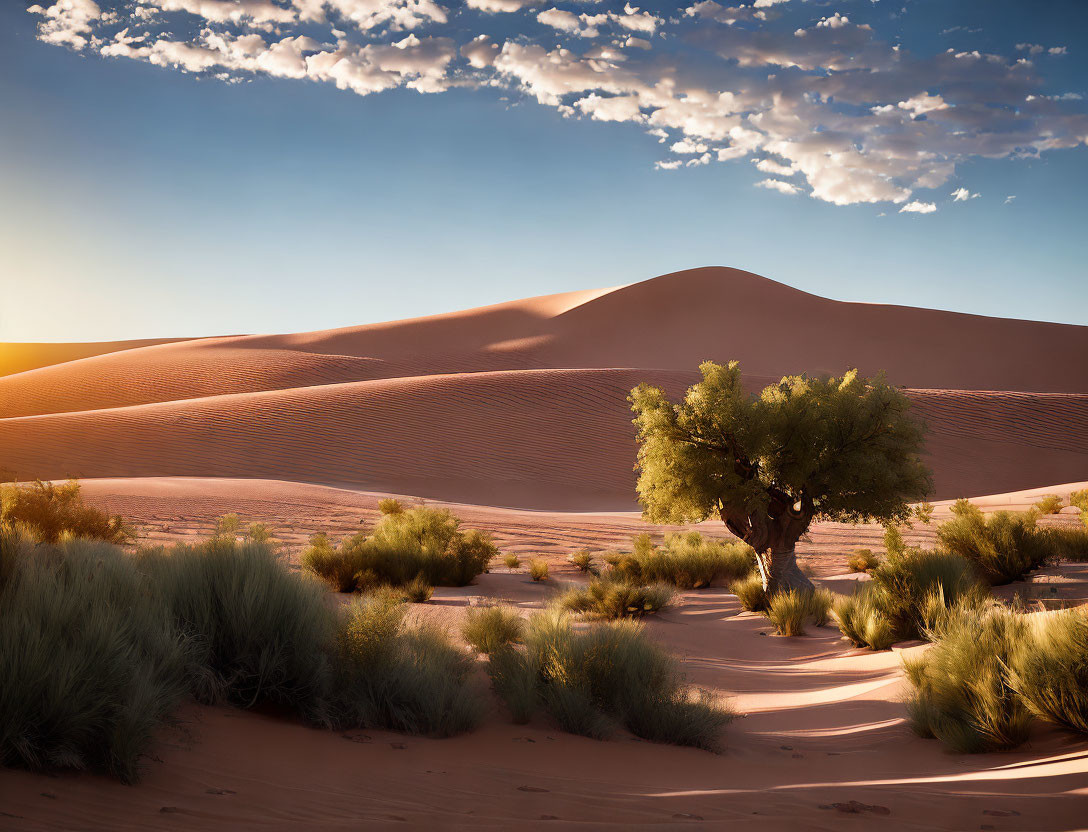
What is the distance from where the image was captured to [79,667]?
3.73 m

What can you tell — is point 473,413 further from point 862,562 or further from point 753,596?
point 753,596

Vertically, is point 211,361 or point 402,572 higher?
point 211,361

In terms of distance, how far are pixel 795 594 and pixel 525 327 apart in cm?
7621

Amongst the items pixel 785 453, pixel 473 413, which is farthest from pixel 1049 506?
pixel 473 413

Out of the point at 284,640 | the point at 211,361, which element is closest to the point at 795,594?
the point at 284,640

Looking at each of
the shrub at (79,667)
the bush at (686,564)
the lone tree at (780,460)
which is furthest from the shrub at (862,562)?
the shrub at (79,667)

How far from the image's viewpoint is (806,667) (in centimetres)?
886

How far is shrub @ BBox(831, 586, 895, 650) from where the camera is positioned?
350 inches

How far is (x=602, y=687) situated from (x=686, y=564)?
9729 mm

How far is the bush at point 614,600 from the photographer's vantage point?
35.3 feet

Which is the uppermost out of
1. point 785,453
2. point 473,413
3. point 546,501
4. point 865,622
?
point 473,413

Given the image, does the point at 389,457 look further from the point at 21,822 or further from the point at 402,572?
the point at 21,822

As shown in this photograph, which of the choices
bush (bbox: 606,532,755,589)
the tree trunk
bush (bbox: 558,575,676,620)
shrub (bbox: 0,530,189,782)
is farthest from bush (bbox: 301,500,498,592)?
shrub (bbox: 0,530,189,782)

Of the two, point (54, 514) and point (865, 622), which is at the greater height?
point (54, 514)
